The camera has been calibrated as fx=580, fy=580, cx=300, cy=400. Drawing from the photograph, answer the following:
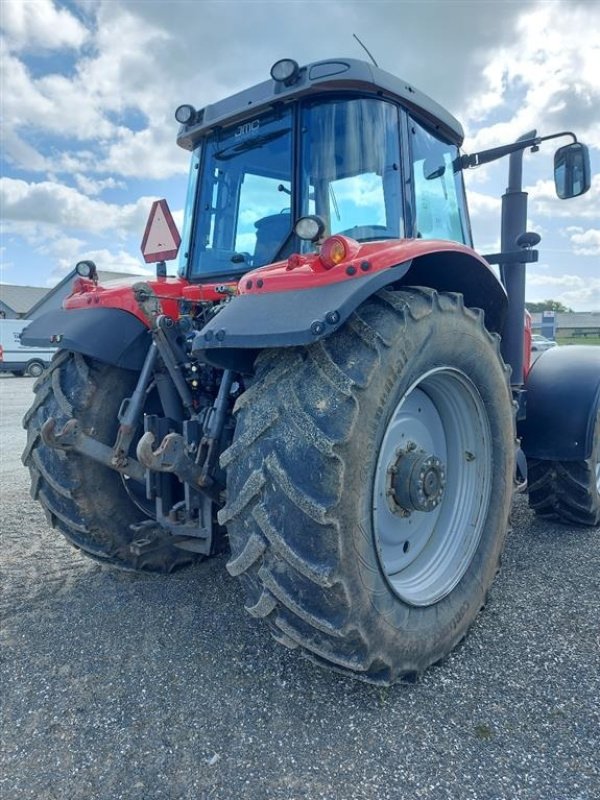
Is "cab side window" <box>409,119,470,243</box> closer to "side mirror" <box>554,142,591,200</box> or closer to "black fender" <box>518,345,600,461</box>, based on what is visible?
"side mirror" <box>554,142,591,200</box>

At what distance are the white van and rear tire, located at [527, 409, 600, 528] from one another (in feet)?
65.7

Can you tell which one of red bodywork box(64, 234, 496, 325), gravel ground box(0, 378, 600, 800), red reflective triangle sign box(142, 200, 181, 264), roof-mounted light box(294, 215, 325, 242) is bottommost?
gravel ground box(0, 378, 600, 800)

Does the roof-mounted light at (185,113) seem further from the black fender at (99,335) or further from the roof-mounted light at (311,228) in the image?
the roof-mounted light at (311,228)

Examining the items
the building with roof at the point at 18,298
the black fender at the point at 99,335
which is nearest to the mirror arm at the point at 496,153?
the black fender at the point at 99,335

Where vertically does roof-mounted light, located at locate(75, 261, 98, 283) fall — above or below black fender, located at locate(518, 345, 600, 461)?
above

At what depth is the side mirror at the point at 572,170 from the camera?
9.93ft

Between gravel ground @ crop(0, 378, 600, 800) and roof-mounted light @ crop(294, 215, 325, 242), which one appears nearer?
gravel ground @ crop(0, 378, 600, 800)

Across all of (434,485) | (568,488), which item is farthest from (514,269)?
(434,485)

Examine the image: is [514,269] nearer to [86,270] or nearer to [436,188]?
[436,188]

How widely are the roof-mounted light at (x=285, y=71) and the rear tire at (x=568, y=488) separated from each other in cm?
259

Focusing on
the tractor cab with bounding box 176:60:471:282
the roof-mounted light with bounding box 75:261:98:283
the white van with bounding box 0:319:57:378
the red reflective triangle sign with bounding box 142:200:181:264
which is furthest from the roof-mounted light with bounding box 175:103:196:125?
the white van with bounding box 0:319:57:378

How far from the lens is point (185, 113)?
9.91 ft

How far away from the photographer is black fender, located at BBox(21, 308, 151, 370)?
248cm

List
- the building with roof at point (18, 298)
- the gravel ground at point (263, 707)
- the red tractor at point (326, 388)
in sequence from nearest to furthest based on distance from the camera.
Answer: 1. the gravel ground at point (263, 707)
2. the red tractor at point (326, 388)
3. the building with roof at point (18, 298)
